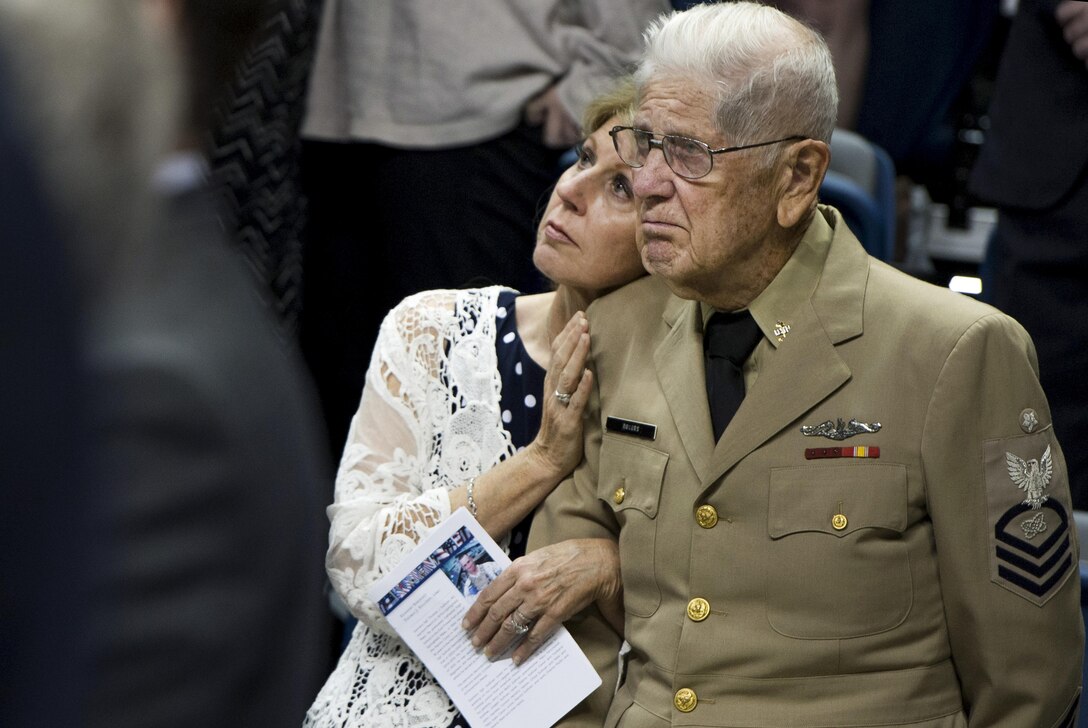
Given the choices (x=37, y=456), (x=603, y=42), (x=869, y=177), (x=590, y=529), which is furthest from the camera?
(x=603, y=42)

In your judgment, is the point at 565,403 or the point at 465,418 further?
the point at 465,418

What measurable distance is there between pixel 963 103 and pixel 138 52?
4.07m

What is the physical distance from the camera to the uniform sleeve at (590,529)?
237 centimetres

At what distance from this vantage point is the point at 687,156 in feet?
7.32

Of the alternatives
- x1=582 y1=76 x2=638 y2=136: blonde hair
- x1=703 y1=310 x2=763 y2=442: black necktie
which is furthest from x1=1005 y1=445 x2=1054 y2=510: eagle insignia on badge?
x1=582 y1=76 x2=638 y2=136: blonde hair

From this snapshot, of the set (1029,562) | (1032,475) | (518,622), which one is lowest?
(518,622)

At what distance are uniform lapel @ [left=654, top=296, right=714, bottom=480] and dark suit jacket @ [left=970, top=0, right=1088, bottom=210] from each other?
132 cm

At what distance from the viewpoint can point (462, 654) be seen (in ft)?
7.81

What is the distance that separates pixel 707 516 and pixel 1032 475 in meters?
0.45

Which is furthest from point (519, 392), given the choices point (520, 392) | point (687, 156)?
point (687, 156)

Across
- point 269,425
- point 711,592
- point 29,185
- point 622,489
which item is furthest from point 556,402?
point 29,185

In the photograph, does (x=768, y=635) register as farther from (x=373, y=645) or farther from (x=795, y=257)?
(x=373, y=645)

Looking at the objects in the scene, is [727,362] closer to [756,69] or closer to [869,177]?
[756,69]

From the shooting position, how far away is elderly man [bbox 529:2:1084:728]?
6.79 feet
